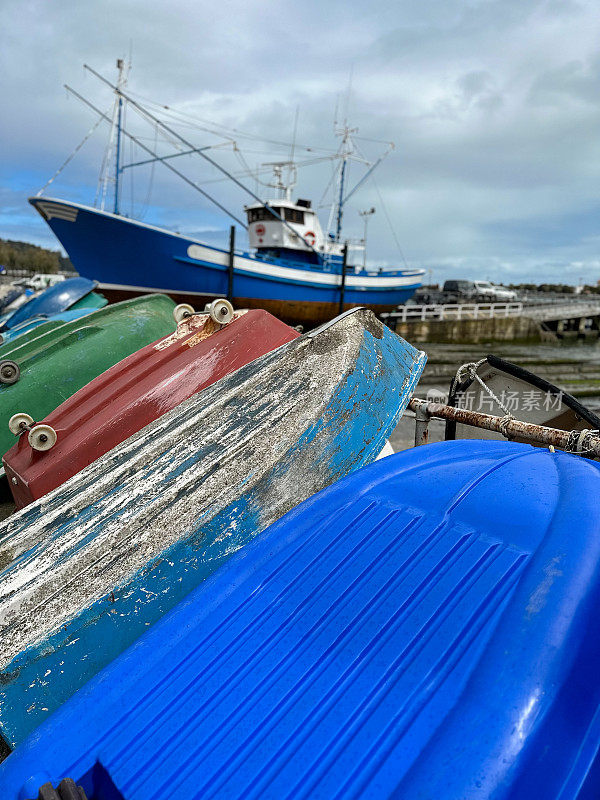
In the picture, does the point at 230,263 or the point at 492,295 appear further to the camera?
the point at 492,295

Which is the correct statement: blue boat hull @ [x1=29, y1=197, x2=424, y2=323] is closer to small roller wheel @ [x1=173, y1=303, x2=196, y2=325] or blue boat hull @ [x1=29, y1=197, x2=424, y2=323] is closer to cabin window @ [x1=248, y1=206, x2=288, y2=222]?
cabin window @ [x1=248, y1=206, x2=288, y2=222]

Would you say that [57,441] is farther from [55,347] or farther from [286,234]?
[286,234]

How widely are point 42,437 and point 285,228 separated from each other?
74.1ft

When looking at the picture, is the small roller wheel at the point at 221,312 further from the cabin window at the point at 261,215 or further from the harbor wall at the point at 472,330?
the harbor wall at the point at 472,330

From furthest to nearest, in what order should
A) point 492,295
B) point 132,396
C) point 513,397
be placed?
point 492,295
point 513,397
point 132,396

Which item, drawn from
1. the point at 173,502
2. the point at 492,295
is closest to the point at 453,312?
the point at 492,295

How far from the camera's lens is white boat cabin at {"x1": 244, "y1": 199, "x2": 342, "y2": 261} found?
78.6 feet

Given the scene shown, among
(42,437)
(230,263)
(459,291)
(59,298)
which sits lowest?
(42,437)

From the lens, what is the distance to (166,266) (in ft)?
60.5

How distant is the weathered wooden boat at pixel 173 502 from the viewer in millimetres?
1611

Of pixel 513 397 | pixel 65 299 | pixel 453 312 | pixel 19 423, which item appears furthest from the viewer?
pixel 453 312

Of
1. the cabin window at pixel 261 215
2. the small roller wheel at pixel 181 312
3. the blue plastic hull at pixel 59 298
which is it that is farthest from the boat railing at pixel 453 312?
the small roller wheel at pixel 181 312

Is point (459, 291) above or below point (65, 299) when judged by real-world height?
Result: above

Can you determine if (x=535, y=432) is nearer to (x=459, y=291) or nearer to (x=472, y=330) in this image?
(x=472, y=330)
